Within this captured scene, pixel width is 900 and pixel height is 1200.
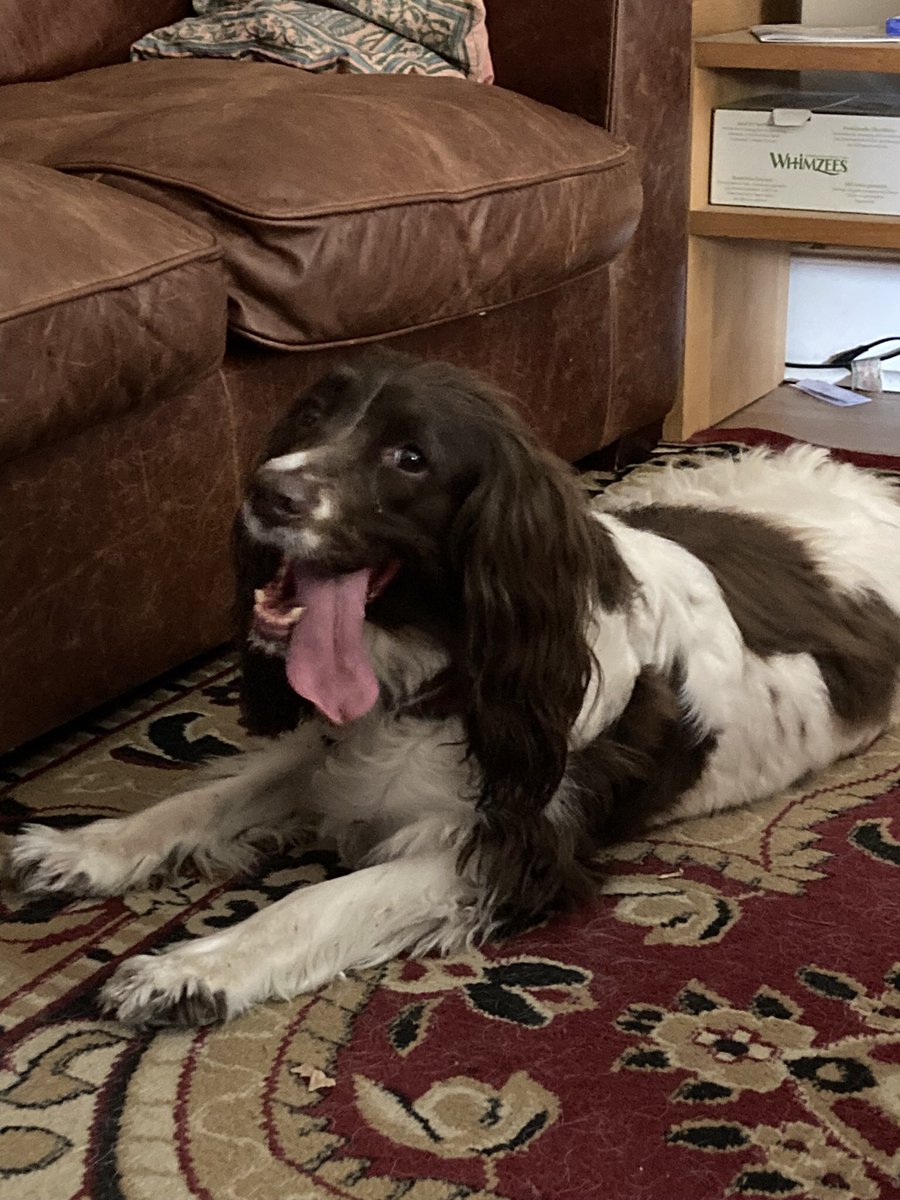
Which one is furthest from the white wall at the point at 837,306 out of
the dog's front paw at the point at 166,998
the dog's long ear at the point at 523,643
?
the dog's front paw at the point at 166,998

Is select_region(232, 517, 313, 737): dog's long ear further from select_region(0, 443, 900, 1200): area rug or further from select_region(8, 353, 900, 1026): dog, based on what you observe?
select_region(0, 443, 900, 1200): area rug

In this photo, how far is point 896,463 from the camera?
326cm

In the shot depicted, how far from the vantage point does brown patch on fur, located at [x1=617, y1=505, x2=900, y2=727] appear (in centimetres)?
193

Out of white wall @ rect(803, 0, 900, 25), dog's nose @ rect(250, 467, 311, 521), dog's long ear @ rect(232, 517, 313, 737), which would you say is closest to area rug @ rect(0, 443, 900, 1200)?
dog's long ear @ rect(232, 517, 313, 737)

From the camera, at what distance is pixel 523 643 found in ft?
5.09

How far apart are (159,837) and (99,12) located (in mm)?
1861

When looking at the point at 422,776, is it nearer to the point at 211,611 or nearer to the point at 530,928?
the point at 530,928

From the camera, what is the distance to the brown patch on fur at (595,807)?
1.64m

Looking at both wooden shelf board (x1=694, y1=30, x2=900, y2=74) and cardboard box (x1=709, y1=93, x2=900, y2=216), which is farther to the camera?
cardboard box (x1=709, y1=93, x2=900, y2=216)

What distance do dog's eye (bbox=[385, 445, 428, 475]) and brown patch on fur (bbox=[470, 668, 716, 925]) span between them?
14.6 inches

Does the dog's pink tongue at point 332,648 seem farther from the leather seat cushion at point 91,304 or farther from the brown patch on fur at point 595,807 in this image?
the leather seat cushion at point 91,304

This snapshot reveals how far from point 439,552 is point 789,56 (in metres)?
2.00

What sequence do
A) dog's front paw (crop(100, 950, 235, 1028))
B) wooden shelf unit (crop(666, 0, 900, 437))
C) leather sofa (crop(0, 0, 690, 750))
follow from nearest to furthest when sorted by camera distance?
dog's front paw (crop(100, 950, 235, 1028)) < leather sofa (crop(0, 0, 690, 750)) < wooden shelf unit (crop(666, 0, 900, 437))

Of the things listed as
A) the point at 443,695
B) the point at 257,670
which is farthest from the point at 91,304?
the point at 443,695
